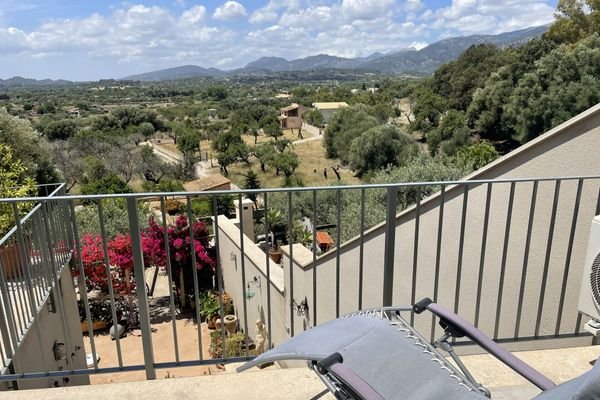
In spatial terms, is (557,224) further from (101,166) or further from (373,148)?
(101,166)

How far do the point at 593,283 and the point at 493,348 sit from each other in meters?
1.09

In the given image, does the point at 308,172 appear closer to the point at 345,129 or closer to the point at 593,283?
the point at 345,129

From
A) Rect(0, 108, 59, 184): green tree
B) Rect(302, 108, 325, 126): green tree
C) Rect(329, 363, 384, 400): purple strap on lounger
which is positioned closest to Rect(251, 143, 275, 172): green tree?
Rect(0, 108, 59, 184): green tree

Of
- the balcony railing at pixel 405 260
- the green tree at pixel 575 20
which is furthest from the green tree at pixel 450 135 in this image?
the balcony railing at pixel 405 260

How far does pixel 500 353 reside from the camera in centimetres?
168

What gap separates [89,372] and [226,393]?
2.48 feet

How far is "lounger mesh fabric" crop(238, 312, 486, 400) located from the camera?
1.54 metres

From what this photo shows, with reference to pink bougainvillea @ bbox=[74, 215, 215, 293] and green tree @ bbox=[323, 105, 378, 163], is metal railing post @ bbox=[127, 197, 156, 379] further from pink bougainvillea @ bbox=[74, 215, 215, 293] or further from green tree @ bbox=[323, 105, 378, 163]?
green tree @ bbox=[323, 105, 378, 163]

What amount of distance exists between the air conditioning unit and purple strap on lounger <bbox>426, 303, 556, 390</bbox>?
3.16 ft

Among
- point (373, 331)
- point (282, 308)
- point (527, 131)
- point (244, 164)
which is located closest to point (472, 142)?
point (527, 131)

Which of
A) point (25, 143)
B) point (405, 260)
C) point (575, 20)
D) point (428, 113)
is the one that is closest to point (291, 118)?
point (428, 113)

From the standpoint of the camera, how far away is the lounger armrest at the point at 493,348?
161cm

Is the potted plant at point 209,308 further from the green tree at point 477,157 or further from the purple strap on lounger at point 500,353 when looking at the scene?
the green tree at point 477,157

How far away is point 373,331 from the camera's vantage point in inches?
71.8
